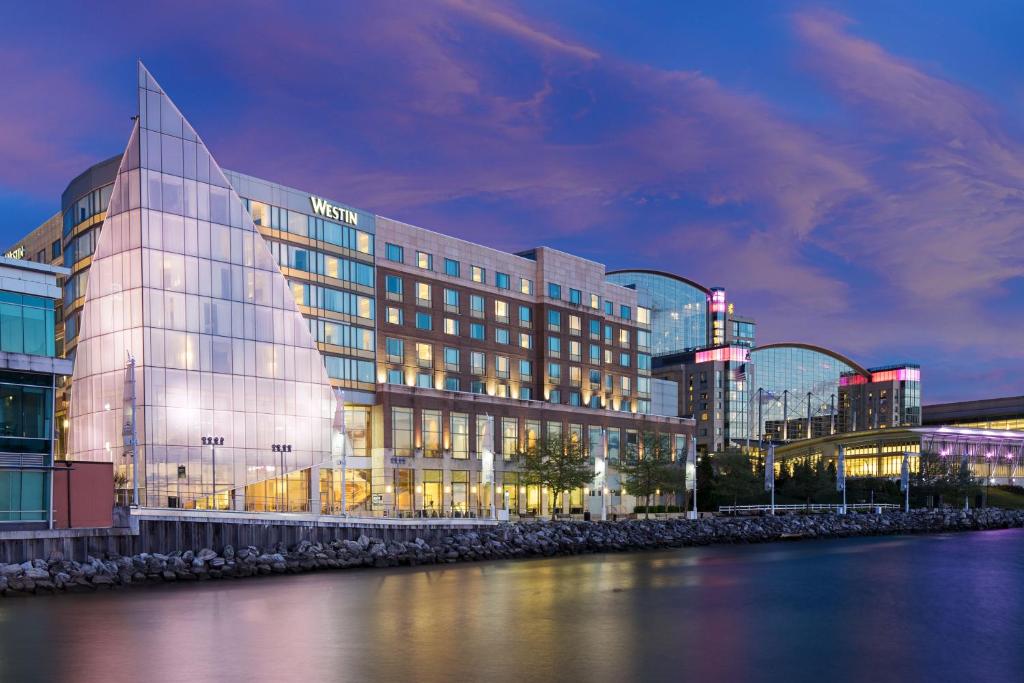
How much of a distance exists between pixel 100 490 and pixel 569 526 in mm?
41191

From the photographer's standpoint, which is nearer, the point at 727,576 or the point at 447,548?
the point at 727,576

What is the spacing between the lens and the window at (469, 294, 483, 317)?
122 meters

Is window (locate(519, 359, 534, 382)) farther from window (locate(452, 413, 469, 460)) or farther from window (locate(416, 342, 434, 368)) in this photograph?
window (locate(416, 342, 434, 368))

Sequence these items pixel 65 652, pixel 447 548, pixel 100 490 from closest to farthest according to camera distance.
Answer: pixel 65 652 → pixel 100 490 → pixel 447 548

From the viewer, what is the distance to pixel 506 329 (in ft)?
417

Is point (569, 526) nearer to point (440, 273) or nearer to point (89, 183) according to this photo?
→ point (440, 273)

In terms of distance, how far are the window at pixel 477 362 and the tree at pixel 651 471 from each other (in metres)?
18.9

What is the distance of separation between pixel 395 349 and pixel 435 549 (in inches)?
1668

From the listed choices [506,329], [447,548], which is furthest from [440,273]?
[447,548]

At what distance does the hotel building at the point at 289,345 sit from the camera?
84.7m

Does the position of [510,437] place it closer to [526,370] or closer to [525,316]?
[526,370]

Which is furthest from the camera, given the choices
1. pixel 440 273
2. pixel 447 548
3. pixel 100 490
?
pixel 440 273

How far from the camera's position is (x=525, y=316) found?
130500 mm

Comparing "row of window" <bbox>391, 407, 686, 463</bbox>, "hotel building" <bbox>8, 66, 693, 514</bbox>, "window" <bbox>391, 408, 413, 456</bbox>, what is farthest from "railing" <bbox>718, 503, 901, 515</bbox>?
"window" <bbox>391, 408, 413, 456</bbox>
